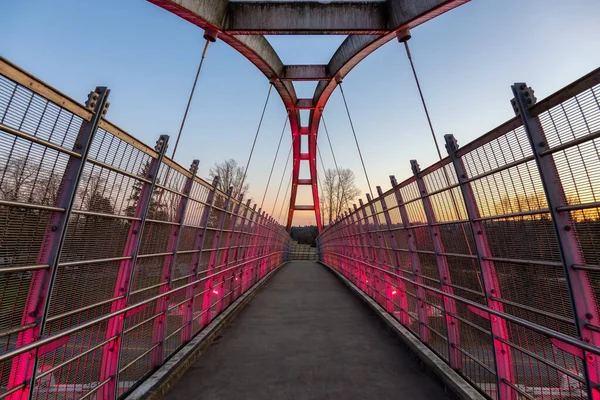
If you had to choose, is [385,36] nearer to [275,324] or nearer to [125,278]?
[275,324]

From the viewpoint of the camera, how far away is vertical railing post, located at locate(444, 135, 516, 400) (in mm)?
3043

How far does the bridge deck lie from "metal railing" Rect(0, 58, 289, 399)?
30.8 inches

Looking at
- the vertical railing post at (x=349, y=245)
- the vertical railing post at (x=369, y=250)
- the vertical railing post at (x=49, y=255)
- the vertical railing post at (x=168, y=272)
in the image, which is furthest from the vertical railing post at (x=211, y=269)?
the vertical railing post at (x=349, y=245)

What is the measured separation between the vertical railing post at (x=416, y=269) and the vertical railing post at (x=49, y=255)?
14.8 feet

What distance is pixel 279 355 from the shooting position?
4.64m

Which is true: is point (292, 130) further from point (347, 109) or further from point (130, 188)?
point (130, 188)

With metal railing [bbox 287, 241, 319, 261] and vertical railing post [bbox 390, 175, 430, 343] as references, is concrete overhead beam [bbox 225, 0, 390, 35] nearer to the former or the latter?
vertical railing post [bbox 390, 175, 430, 343]

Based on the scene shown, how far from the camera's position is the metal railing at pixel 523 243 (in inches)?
89.0

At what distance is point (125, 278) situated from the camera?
348 centimetres

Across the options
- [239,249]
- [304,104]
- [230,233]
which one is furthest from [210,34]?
[304,104]

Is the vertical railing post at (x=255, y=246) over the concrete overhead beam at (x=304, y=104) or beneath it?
beneath

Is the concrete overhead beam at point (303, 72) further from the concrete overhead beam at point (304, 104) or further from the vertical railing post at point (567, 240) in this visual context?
the vertical railing post at point (567, 240)

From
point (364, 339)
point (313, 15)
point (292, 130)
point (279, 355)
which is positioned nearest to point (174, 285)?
point (279, 355)

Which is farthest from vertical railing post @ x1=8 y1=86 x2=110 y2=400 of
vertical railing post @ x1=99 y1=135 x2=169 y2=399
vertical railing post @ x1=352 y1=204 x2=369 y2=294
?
vertical railing post @ x1=352 y1=204 x2=369 y2=294
